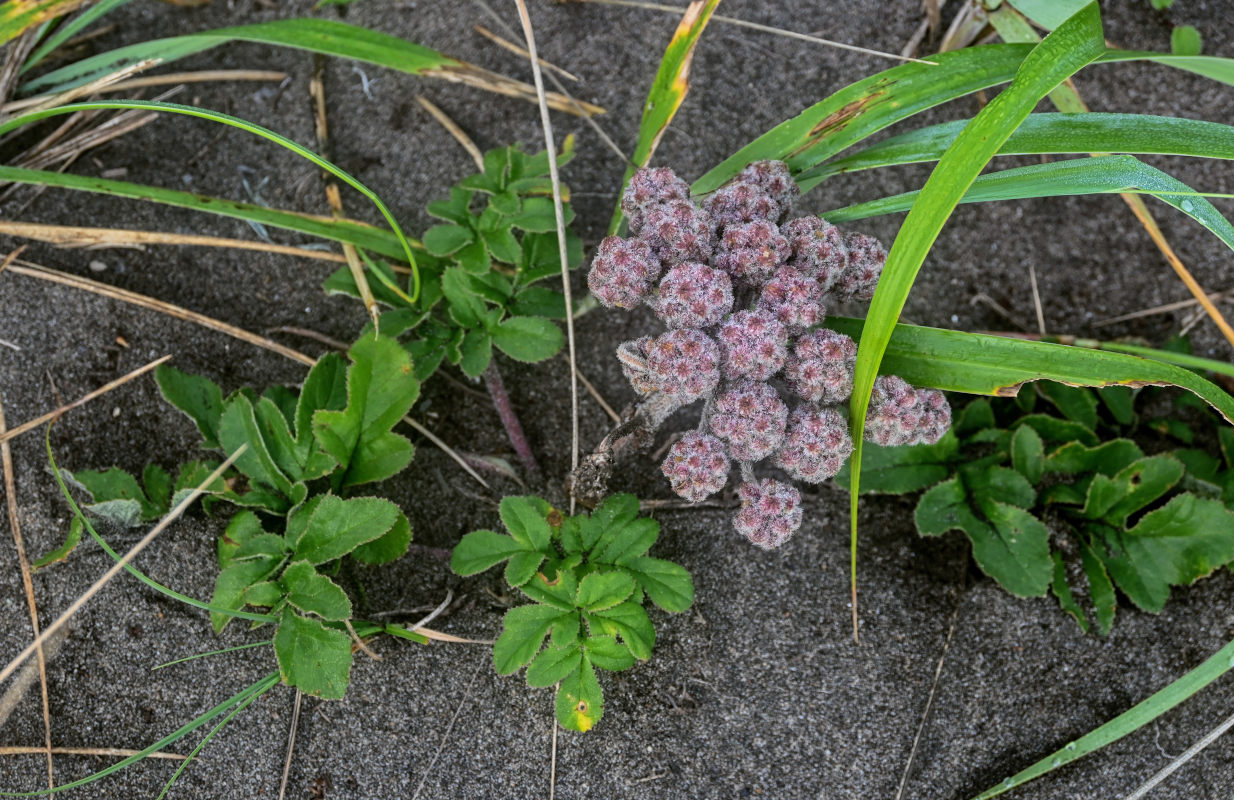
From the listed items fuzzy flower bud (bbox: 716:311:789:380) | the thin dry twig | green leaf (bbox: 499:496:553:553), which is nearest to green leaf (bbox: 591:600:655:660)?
green leaf (bbox: 499:496:553:553)

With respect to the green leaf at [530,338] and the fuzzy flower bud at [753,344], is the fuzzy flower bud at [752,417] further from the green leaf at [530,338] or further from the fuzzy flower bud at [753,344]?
the green leaf at [530,338]

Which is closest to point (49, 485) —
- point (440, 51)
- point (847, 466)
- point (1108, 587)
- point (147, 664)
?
point (147, 664)

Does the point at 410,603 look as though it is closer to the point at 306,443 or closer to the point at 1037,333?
the point at 306,443

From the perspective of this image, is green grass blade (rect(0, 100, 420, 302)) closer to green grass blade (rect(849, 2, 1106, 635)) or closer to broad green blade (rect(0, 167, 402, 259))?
broad green blade (rect(0, 167, 402, 259))

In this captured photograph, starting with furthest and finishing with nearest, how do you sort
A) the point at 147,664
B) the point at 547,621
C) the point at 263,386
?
1. the point at 263,386
2. the point at 147,664
3. the point at 547,621

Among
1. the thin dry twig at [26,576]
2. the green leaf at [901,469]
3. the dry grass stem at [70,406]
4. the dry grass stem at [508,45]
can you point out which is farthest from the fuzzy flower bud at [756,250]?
the thin dry twig at [26,576]

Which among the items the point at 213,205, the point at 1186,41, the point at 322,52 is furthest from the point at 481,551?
the point at 1186,41
